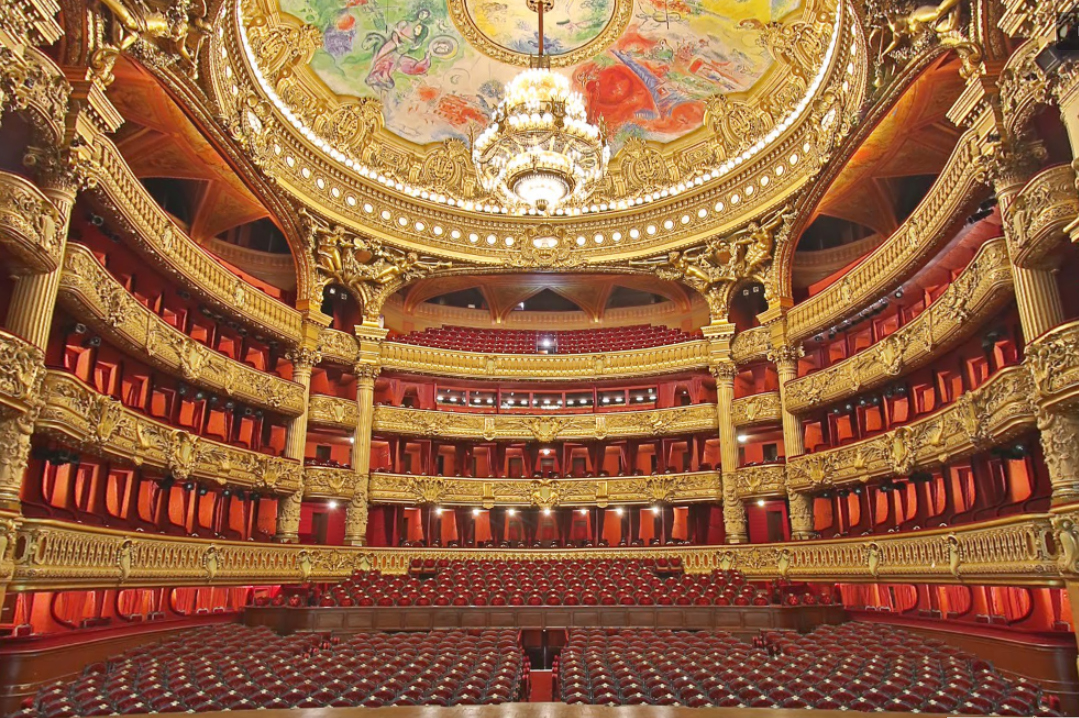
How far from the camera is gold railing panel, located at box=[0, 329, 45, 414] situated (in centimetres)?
804

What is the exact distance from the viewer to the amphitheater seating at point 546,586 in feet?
43.2

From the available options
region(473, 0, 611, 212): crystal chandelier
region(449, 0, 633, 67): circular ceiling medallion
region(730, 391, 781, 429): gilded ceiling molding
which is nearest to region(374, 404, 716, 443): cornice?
region(730, 391, 781, 429): gilded ceiling molding

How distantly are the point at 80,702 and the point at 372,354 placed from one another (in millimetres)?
14889

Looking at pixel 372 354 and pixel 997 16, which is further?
pixel 372 354

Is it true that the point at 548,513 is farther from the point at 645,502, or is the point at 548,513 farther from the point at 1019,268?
the point at 1019,268

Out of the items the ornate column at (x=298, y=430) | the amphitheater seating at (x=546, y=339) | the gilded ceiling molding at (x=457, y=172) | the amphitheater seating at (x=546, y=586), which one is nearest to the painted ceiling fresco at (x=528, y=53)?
the gilded ceiling molding at (x=457, y=172)

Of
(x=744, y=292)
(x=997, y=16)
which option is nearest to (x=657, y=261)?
(x=744, y=292)

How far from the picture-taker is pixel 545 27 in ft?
55.8

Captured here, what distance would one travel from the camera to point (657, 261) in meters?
20.7

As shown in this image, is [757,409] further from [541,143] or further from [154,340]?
[154,340]

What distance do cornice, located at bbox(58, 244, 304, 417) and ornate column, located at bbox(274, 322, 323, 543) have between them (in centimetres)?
35

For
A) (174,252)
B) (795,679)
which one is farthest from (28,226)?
(795,679)

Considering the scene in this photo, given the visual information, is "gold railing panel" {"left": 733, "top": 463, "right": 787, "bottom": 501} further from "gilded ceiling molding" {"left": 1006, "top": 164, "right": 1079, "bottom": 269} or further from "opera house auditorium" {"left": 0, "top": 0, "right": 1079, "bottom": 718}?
"gilded ceiling molding" {"left": 1006, "top": 164, "right": 1079, "bottom": 269}

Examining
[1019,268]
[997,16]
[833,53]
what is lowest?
[1019,268]
